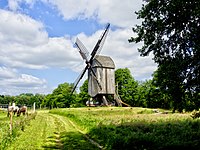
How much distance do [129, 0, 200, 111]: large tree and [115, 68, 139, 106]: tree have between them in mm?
70061

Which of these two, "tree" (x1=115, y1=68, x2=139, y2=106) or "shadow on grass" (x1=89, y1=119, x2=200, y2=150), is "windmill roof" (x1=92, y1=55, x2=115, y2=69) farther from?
"shadow on grass" (x1=89, y1=119, x2=200, y2=150)

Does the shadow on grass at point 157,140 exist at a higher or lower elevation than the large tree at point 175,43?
lower

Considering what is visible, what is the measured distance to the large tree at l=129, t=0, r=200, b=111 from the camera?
13.4m

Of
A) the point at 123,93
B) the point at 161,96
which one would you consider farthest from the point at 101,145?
the point at 123,93

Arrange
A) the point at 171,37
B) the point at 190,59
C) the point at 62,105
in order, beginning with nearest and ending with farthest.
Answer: the point at 190,59 < the point at 171,37 < the point at 62,105

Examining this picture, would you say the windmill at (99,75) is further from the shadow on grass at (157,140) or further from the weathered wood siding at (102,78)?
the shadow on grass at (157,140)

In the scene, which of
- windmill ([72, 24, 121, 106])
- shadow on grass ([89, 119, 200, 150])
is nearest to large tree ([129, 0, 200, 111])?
shadow on grass ([89, 119, 200, 150])

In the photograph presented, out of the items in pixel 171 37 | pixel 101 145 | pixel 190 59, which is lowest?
pixel 101 145

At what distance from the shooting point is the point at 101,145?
715 inches

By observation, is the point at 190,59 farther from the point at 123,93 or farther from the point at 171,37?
the point at 123,93

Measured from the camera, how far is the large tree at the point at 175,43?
44.1 ft

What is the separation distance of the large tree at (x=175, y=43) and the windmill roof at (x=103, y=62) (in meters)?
47.4

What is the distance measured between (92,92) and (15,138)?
149 ft

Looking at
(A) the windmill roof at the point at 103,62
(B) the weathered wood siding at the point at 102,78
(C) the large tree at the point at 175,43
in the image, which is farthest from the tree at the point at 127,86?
(C) the large tree at the point at 175,43
